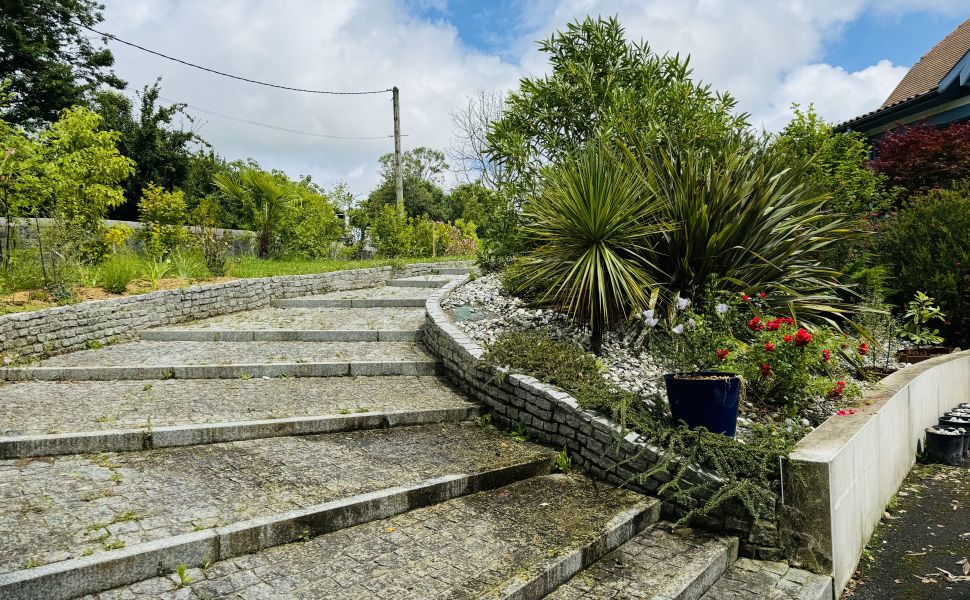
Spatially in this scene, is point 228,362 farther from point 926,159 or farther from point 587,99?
point 926,159

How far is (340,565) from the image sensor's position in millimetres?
2783

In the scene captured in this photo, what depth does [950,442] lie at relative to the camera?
17.8 feet

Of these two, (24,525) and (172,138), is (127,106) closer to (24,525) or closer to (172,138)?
(172,138)

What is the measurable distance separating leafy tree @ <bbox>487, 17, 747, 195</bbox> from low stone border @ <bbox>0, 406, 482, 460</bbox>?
3.58 meters

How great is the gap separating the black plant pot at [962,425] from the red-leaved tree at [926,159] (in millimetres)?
5517

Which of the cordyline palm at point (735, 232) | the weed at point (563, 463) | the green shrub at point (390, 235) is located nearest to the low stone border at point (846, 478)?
the cordyline palm at point (735, 232)

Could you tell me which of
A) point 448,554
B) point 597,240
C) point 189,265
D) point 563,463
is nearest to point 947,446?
point 597,240

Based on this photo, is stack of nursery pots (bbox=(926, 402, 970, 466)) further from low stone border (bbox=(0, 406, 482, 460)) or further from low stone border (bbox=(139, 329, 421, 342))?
low stone border (bbox=(139, 329, 421, 342))

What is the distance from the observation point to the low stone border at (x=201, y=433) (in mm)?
3660

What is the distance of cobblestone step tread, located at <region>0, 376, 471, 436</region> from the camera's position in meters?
4.16

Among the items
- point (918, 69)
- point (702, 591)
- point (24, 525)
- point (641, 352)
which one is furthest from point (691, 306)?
point (918, 69)

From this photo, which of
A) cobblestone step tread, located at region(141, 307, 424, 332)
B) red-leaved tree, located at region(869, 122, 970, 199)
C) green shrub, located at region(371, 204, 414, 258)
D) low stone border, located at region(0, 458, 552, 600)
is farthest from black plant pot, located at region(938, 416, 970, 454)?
green shrub, located at region(371, 204, 414, 258)

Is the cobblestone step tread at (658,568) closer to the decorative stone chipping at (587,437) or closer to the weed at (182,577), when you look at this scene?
the decorative stone chipping at (587,437)

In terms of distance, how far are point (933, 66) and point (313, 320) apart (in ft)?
54.3
